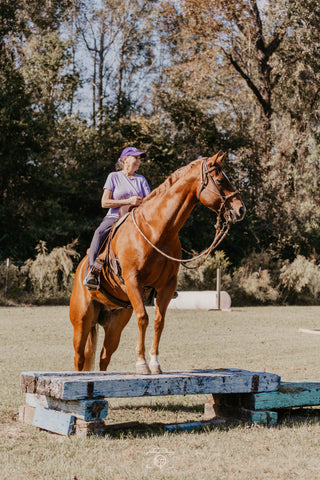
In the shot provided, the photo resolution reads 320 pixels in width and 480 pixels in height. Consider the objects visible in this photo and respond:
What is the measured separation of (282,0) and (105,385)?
24884 mm

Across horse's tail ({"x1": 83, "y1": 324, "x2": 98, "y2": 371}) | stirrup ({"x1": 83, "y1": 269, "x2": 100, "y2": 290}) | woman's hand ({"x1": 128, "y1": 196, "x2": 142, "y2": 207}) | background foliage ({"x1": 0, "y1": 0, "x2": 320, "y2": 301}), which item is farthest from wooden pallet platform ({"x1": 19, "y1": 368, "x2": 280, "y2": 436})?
background foliage ({"x1": 0, "y1": 0, "x2": 320, "y2": 301})

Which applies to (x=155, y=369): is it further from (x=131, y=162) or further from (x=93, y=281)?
(x=131, y=162)

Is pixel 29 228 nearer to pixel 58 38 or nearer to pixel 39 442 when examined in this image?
pixel 58 38

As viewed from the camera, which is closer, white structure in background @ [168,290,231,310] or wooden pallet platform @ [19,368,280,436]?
wooden pallet platform @ [19,368,280,436]

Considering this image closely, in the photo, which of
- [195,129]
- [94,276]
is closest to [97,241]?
[94,276]

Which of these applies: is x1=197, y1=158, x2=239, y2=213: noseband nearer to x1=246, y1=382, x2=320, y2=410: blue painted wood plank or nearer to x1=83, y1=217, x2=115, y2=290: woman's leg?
x1=83, y1=217, x2=115, y2=290: woman's leg

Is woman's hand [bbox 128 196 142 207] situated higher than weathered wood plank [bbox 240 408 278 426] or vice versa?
woman's hand [bbox 128 196 142 207]

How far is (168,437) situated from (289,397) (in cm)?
161

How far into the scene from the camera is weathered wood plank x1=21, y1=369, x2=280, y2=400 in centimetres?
517

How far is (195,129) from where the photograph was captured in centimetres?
2872

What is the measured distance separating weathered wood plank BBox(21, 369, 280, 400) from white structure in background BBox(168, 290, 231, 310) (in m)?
14.6

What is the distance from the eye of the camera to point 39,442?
5.10 metres

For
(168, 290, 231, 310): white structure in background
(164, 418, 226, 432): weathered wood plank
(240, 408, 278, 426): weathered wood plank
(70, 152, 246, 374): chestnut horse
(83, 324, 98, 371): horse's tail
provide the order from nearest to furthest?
(164, 418, 226, 432): weathered wood plank → (70, 152, 246, 374): chestnut horse → (240, 408, 278, 426): weathered wood plank → (83, 324, 98, 371): horse's tail → (168, 290, 231, 310): white structure in background
